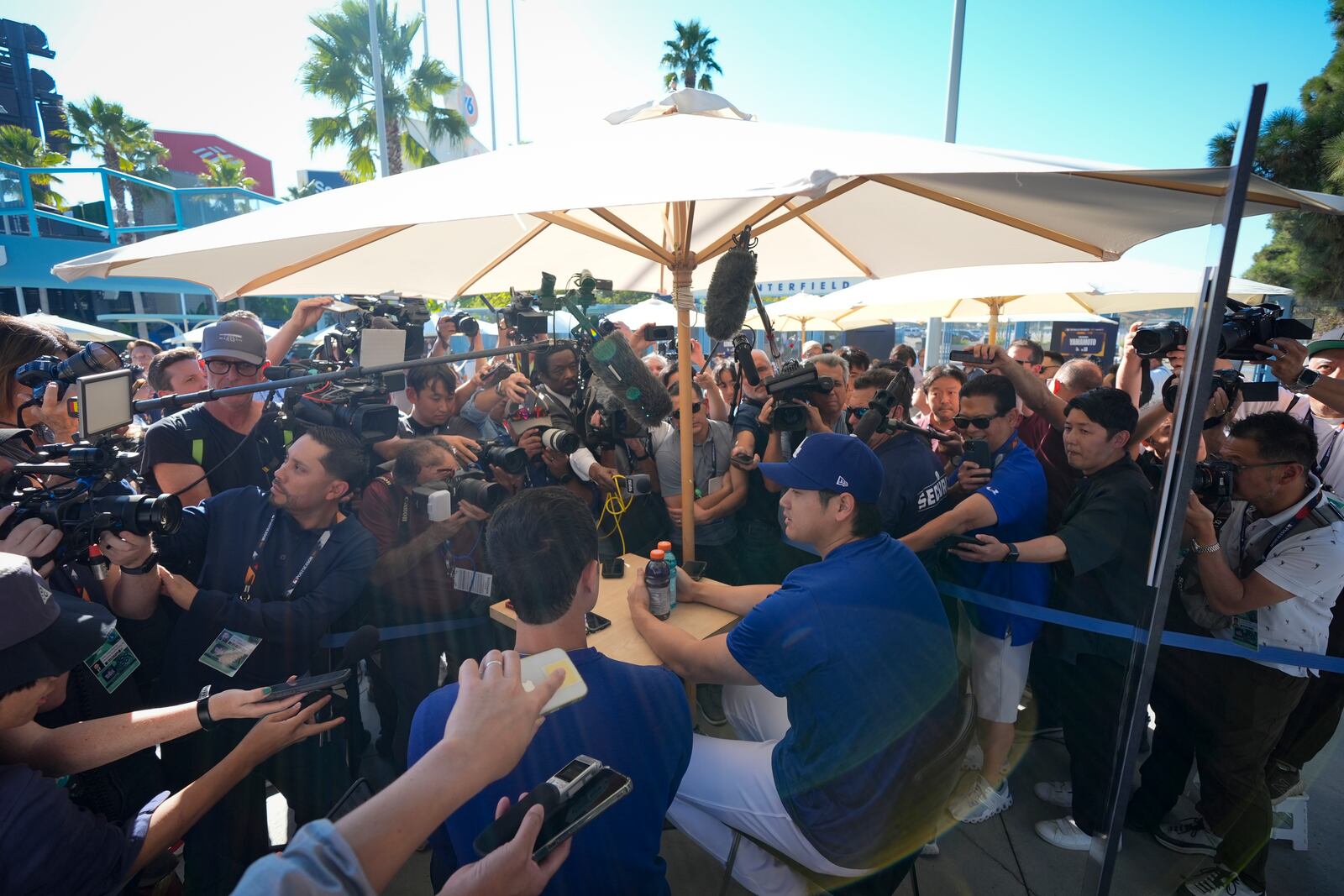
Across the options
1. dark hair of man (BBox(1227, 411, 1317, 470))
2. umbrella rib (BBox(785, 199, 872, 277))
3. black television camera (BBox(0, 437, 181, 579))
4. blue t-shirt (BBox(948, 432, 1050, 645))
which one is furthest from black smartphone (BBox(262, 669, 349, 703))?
dark hair of man (BBox(1227, 411, 1317, 470))

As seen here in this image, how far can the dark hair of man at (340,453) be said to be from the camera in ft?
8.89

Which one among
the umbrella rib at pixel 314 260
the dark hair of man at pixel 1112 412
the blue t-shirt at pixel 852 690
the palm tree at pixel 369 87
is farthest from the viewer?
the palm tree at pixel 369 87

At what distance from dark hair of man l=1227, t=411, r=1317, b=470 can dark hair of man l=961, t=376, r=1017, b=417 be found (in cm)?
96

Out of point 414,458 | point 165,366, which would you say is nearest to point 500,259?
point 414,458

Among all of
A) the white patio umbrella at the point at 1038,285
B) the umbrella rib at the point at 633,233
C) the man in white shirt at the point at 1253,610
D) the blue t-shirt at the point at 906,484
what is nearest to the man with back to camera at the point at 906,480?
the blue t-shirt at the point at 906,484

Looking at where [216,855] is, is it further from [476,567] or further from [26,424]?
[26,424]

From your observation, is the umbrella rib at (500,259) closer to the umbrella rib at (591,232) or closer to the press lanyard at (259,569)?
the umbrella rib at (591,232)

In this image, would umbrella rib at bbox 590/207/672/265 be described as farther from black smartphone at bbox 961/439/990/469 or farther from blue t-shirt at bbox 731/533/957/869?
black smartphone at bbox 961/439/990/469

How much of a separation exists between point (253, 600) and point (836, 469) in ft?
8.02

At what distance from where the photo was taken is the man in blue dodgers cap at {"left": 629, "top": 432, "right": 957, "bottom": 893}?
2.04 metres

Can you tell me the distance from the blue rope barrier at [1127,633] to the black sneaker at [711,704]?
156 centimetres

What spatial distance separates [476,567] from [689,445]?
1.23 m

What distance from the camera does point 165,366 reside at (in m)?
4.26

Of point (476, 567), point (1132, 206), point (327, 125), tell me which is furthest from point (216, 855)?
point (327, 125)
